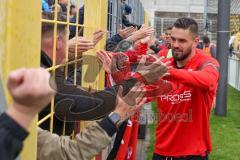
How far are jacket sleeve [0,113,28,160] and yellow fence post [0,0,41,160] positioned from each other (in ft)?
1.68

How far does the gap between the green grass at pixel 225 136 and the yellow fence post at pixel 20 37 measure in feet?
14.3

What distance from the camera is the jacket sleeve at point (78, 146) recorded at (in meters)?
2.01

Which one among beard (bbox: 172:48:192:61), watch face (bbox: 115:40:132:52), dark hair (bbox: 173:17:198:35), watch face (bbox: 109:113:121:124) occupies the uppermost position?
dark hair (bbox: 173:17:198:35)

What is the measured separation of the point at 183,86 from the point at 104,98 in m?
Answer: 1.41

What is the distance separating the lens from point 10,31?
1.58 m

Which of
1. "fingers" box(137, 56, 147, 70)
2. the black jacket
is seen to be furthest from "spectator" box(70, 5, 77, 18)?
the black jacket

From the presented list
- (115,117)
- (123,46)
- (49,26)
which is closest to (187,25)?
(123,46)

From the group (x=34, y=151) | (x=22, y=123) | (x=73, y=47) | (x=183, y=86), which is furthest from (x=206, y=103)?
(x=22, y=123)

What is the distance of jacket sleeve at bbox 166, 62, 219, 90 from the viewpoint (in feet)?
11.0

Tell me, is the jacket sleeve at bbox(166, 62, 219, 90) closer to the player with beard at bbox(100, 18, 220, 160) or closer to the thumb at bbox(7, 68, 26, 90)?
the player with beard at bbox(100, 18, 220, 160)

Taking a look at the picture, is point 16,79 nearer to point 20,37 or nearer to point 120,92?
point 20,37

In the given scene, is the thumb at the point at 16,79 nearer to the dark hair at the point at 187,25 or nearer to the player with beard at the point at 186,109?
the player with beard at the point at 186,109

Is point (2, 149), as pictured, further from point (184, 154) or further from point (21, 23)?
point (184, 154)

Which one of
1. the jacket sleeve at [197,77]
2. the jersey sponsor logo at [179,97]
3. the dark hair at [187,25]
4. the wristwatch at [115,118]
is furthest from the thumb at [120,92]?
the dark hair at [187,25]
